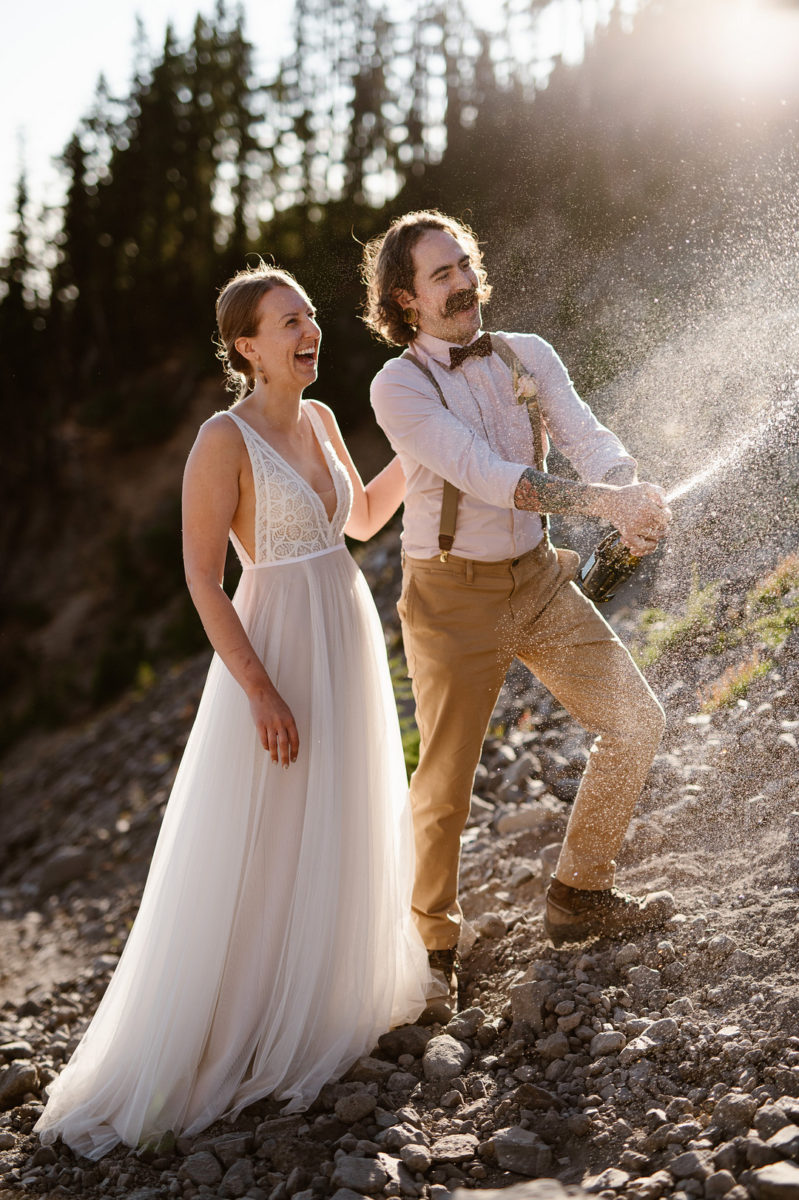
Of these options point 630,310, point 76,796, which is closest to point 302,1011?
point 630,310

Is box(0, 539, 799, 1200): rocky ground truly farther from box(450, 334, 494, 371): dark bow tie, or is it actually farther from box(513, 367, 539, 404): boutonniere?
box(450, 334, 494, 371): dark bow tie

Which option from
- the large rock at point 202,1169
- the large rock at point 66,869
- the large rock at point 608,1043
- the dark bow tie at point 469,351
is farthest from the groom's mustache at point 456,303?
the large rock at point 66,869

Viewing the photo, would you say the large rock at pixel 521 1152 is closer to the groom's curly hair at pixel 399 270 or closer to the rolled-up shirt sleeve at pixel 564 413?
the rolled-up shirt sleeve at pixel 564 413

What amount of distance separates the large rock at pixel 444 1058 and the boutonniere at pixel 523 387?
6.60ft

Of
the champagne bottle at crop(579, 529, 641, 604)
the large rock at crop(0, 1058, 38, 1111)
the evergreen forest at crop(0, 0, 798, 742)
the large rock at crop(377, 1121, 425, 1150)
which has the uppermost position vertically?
the evergreen forest at crop(0, 0, 798, 742)

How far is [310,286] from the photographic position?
251 inches

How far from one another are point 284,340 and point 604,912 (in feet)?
6.98

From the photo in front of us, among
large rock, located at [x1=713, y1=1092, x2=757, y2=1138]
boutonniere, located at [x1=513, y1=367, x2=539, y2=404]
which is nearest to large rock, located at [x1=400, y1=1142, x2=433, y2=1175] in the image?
large rock, located at [x1=713, y1=1092, x2=757, y2=1138]

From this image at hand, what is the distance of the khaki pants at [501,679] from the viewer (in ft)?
11.2

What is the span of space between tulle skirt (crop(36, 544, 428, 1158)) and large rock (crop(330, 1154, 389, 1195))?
342mm

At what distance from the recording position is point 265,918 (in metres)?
3.34

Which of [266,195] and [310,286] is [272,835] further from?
[266,195]

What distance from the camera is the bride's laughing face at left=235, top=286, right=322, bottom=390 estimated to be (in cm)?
333

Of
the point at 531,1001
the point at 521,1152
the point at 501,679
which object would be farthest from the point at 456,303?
the point at 521,1152
